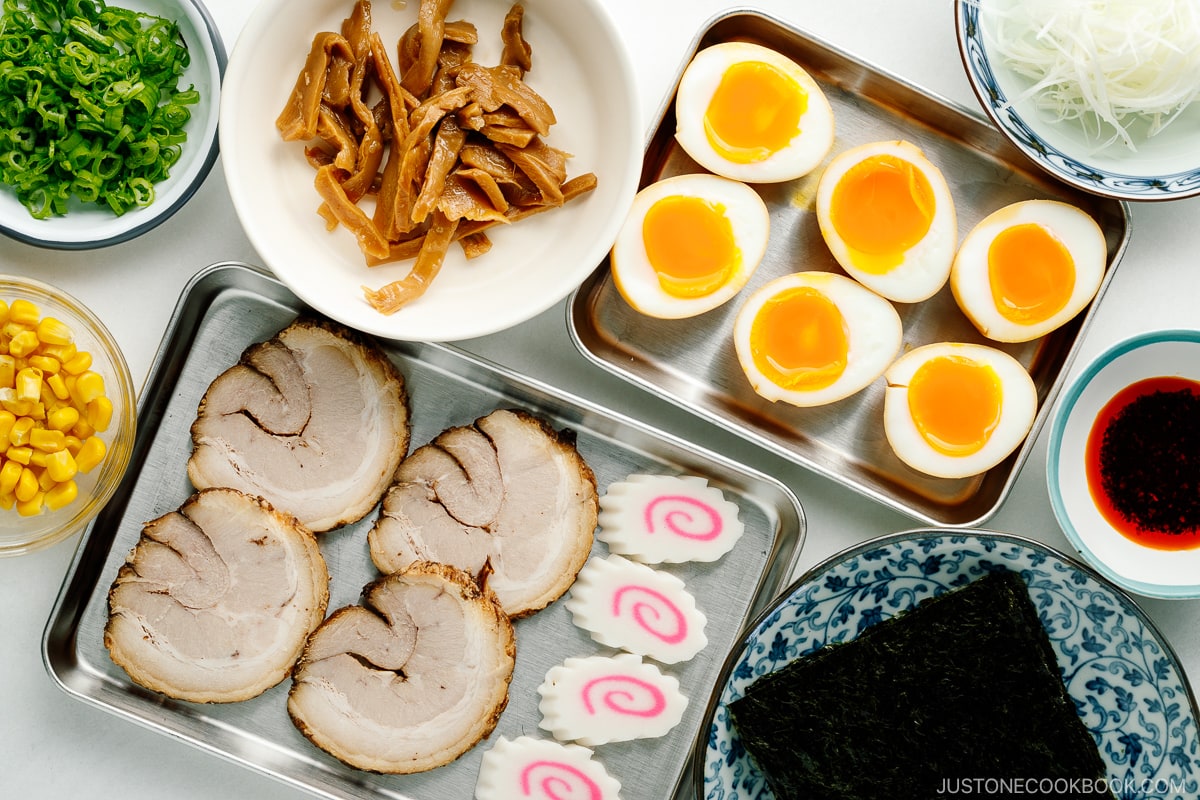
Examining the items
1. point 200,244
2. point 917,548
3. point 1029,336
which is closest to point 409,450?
point 200,244

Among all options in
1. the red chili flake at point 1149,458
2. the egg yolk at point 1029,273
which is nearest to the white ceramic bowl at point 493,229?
the egg yolk at point 1029,273

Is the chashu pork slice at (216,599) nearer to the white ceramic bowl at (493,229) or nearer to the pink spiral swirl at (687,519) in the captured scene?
the white ceramic bowl at (493,229)

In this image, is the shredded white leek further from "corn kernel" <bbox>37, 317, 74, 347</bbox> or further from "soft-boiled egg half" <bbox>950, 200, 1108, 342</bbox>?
"corn kernel" <bbox>37, 317, 74, 347</bbox>

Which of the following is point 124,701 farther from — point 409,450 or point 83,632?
point 409,450

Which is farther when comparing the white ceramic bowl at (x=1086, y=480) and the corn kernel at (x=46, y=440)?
the white ceramic bowl at (x=1086, y=480)

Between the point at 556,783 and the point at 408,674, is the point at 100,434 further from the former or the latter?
the point at 556,783

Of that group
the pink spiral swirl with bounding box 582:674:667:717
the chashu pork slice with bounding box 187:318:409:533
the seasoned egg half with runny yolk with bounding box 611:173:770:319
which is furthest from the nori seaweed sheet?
the chashu pork slice with bounding box 187:318:409:533
